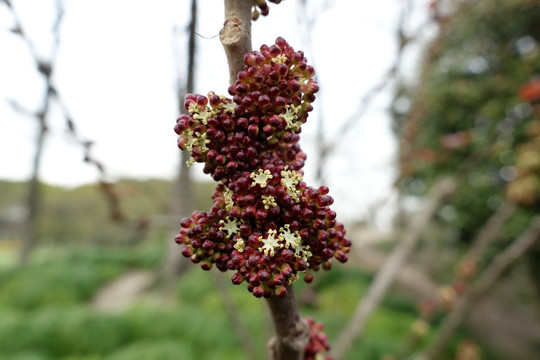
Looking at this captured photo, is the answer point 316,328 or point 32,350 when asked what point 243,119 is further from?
point 32,350

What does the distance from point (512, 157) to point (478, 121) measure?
102cm

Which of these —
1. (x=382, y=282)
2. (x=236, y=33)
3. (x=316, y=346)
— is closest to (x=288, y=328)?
(x=316, y=346)

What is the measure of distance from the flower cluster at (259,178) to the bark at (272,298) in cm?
3

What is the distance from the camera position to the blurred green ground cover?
4.22m

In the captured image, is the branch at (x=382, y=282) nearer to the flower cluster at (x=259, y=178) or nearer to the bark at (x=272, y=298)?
the bark at (x=272, y=298)

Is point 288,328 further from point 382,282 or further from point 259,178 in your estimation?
point 382,282

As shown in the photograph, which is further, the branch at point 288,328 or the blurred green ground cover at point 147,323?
the blurred green ground cover at point 147,323

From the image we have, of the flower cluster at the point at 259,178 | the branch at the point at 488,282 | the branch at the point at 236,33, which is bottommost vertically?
the branch at the point at 488,282

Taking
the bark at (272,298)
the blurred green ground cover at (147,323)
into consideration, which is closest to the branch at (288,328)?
the bark at (272,298)

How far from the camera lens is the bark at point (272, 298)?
0.66 metres

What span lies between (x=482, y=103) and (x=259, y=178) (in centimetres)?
767

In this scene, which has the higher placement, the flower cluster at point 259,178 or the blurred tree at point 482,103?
the blurred tree at point 482,103

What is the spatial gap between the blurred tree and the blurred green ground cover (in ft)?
7.07

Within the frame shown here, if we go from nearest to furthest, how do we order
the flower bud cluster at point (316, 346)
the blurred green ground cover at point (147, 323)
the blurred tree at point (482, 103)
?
the flower bud cluster at point (316, 346) < the blurred green ground cover at point (147, 323) < the blurred tree at point (482, 103)
